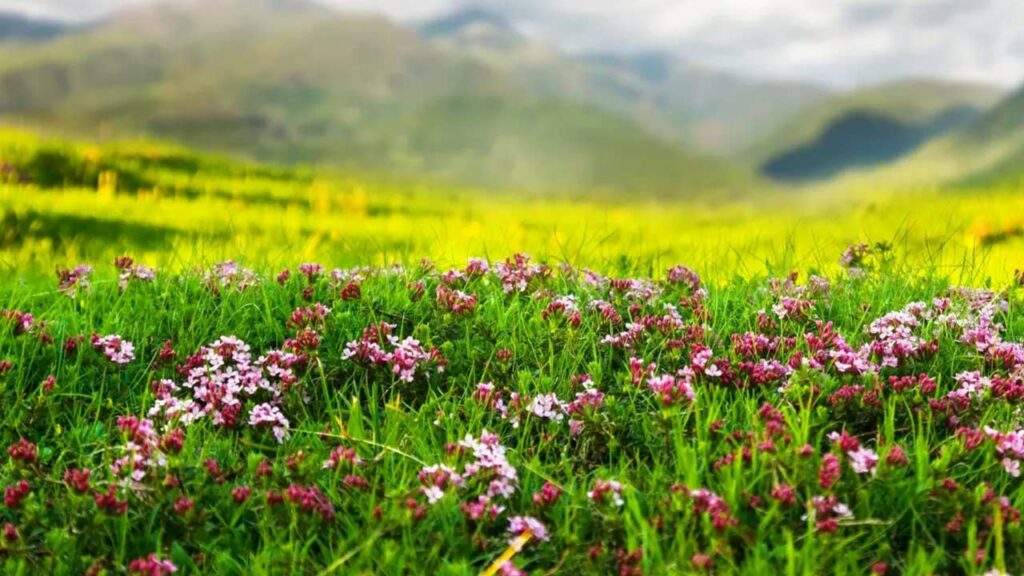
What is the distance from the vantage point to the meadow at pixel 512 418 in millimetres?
3301

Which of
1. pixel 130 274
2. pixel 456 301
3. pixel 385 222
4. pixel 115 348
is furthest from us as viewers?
pixel 385 222

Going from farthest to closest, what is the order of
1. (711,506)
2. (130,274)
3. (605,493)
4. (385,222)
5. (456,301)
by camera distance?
1. (385,222)
2. (130,274)
3. (456,301)
4. (605,493)
5. (711,506)

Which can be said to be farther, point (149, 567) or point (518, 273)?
point (518, 273)

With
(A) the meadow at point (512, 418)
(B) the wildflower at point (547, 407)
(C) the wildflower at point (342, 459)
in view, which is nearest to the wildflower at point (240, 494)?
(A) the meadow at point (512, 418)

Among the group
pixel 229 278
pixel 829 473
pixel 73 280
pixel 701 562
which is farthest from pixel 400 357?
pixel 73 280

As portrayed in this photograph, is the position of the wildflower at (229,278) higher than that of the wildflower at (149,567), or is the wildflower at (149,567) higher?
the wildflower at (229,278)

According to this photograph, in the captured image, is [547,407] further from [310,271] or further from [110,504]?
[310,271]

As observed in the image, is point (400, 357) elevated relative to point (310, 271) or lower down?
lower down

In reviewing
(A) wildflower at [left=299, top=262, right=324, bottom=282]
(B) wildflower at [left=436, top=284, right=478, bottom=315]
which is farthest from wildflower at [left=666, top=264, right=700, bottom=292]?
(A) wildflower at [left=299, top=262, right=324, bottom=282]

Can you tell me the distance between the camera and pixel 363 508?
3512 mm

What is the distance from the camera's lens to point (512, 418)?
408 centimetres

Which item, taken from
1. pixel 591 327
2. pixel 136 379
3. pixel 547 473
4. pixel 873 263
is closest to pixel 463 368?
pixel 591 327

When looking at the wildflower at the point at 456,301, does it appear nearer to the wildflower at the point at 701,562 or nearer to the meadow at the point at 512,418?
the meadow at the point at 512,418

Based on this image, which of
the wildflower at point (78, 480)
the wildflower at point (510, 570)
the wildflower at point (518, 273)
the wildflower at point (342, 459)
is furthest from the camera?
the wildflower at point (518, 273)
